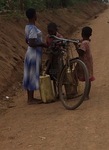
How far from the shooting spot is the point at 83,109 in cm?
750

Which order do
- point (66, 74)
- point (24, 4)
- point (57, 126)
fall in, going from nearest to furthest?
point (57, 126) < point (66, 74) < point (24, 4)

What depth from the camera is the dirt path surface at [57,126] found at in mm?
5879

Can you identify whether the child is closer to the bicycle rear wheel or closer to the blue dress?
the bicycle rear wheel

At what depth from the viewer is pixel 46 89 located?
8.38 metres

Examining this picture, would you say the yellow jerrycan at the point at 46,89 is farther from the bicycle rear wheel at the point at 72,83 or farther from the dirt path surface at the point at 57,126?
Result: the bicycle rear wheel at the point at 72,83

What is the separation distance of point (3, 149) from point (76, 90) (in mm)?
2636

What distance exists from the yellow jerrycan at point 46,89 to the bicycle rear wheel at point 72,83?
252 millimetres

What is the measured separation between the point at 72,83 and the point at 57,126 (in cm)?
162

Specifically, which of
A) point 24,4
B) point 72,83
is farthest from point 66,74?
point 24,4

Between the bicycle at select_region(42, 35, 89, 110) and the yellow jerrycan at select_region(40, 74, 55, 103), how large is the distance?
0.13m

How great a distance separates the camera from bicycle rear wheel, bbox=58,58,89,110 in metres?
Result: 7.62

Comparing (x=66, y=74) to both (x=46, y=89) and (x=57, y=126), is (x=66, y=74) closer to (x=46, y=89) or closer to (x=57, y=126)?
(x=46, y=89)

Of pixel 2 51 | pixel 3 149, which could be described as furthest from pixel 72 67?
pixel 2 51

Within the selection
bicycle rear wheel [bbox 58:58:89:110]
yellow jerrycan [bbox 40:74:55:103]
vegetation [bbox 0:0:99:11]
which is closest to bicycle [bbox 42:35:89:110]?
bicycle rear wheel [bbox 58:58:89:110]
